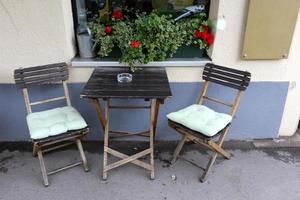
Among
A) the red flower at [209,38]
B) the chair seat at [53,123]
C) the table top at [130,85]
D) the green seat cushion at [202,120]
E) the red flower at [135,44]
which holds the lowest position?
the chair seat at [53,123]

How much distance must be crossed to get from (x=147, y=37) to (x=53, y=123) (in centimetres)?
114

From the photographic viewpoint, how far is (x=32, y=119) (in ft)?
7.48

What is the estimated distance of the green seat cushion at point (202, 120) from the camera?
2.12m

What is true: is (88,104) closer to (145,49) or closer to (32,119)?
(32,119)

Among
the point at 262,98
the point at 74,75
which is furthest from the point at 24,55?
the point at 262,98

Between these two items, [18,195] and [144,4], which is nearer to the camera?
[18,195]

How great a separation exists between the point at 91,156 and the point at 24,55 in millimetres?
1165

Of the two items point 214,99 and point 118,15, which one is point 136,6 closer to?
point 118,15

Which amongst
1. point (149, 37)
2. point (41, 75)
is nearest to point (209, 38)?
point (149, 37)

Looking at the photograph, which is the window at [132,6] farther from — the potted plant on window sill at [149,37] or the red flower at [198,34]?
the red flower at [198,34]

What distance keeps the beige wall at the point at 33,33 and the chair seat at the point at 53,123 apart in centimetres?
53

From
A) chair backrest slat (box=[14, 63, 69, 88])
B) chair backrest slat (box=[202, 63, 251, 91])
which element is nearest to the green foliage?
chair backrest slat (box=[202, 63, 251, 91])

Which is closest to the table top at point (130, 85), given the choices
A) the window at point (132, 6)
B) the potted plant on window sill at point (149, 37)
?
the potted plant on window sill at point (149, 37)

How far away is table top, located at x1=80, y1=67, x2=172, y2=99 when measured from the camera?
205 centimetres
